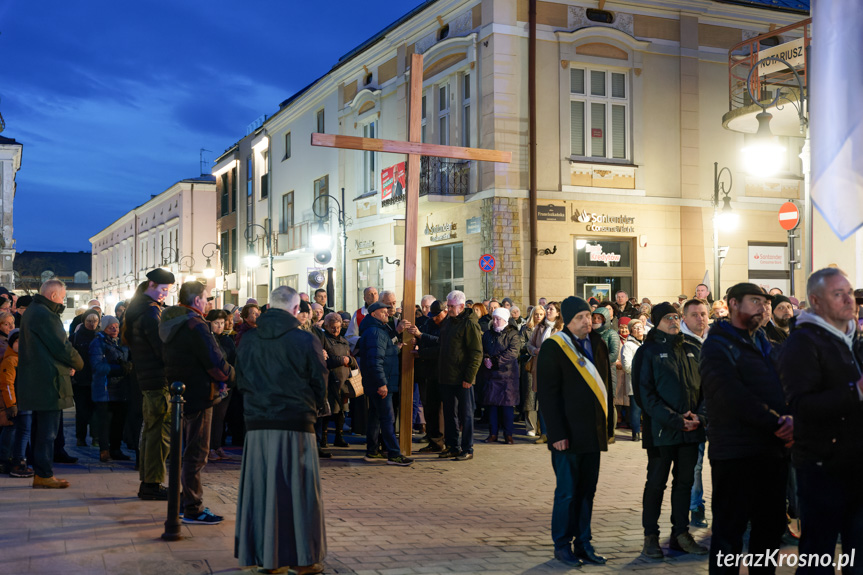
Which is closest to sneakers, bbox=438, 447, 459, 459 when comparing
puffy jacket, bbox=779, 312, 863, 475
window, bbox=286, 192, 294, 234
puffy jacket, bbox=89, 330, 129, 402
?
puffy jacket, bbox=89, 330, 129, 402

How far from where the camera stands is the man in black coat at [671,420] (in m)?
6.83

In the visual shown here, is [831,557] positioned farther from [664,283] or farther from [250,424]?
[664,283]

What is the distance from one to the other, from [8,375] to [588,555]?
6.52 metres

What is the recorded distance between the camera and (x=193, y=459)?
7.71m

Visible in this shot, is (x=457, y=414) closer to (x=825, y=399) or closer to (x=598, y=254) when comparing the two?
(x=825, y=399)

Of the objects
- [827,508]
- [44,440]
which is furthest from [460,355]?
[827,508]

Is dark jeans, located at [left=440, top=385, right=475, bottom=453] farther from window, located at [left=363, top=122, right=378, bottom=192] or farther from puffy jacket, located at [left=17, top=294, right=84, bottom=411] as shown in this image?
window, located at [left=363, top=122, right=378, bottom=192]

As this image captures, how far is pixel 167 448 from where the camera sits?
28.5 feet

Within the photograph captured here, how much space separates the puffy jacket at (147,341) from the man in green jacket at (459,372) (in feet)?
13.8

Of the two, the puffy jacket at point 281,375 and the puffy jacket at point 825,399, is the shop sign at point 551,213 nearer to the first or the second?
the puffy jacket at point 281,375

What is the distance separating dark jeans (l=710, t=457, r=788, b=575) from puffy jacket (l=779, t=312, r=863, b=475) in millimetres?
509

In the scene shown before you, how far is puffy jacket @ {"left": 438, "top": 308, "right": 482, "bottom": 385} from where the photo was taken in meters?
11.7

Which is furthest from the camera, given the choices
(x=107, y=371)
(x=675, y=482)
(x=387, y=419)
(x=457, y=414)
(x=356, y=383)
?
(x=457, y=414)

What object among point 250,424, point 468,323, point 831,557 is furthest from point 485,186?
point 831,557
